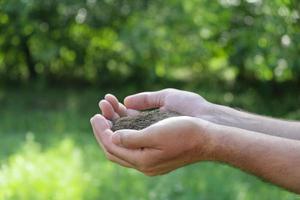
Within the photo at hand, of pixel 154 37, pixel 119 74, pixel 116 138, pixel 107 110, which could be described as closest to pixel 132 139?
pixel 116 138

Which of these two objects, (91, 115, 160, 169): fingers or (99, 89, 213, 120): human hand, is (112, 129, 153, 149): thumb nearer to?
(91, 115, 160, 169): fingers

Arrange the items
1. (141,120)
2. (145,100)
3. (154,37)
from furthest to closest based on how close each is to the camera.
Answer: (154,37) → (145,100) → (141,120)

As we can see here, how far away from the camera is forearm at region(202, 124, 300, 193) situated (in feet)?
5.54

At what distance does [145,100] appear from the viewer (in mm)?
2375

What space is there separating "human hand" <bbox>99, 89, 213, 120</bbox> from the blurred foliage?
2924mm

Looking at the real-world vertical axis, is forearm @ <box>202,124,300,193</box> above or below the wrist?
below

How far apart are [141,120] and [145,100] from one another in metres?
0.16

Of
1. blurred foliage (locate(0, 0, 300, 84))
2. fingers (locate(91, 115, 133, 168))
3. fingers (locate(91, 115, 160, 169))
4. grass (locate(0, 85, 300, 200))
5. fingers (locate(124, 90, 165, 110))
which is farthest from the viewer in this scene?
blurred foliage (locate(0, 0, 300, 84))

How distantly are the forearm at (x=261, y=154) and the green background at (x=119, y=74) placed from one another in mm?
1642

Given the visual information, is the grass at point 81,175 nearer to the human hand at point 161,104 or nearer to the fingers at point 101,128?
the human hand at point 161,104

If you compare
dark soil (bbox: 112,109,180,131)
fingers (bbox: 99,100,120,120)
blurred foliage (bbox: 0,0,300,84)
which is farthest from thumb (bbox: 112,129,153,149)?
blurred foliage (bbox: 0,0,300,84)

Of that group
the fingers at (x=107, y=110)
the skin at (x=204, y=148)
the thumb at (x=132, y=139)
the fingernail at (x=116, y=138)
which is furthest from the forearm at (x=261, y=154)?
the fingers at (x=107, y=110)

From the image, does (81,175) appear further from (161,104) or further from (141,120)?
(141,120)

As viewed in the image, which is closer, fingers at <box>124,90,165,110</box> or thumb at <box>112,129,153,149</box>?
thumb at <box>112,129,153,149</box>
